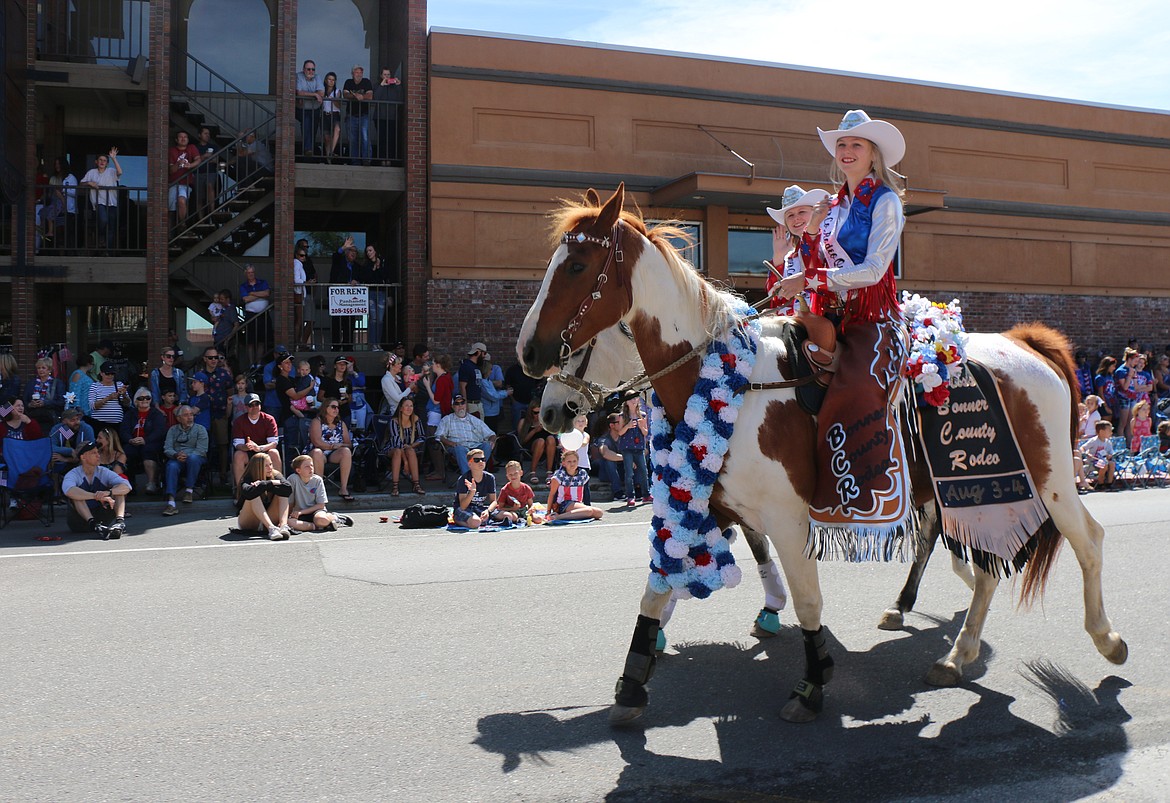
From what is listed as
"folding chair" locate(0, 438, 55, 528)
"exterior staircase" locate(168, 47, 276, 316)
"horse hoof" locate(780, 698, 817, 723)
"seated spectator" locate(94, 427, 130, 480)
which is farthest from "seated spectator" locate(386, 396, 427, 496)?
"horse hoof" locate(780, 698, 817, 723)

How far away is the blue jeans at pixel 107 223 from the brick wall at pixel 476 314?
580 centimetres

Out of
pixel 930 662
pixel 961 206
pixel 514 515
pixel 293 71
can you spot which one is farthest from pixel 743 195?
pixel 930 662

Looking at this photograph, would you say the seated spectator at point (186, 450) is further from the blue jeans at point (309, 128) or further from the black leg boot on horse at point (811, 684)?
the black leg boot on horse at point (811, 684)

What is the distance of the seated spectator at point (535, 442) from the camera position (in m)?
14.8

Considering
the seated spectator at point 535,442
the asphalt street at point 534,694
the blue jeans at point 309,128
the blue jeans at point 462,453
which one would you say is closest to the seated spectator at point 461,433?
the blue jeans at point 462,453

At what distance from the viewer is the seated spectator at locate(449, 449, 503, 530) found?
37.3 feet

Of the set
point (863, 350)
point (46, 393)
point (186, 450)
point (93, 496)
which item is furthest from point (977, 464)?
point (46, 393)

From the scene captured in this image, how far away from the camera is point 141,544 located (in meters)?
10.0

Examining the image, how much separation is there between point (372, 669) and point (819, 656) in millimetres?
2406

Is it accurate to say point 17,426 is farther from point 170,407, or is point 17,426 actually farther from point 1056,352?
point 1056,352

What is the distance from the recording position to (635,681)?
4422 millimetres

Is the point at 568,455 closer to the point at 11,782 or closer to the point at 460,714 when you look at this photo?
the point at 460,714

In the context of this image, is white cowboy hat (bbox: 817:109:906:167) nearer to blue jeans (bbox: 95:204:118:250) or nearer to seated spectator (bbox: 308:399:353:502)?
seated spectator (bbox: 308:399:353:502)

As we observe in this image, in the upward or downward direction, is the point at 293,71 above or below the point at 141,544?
above
